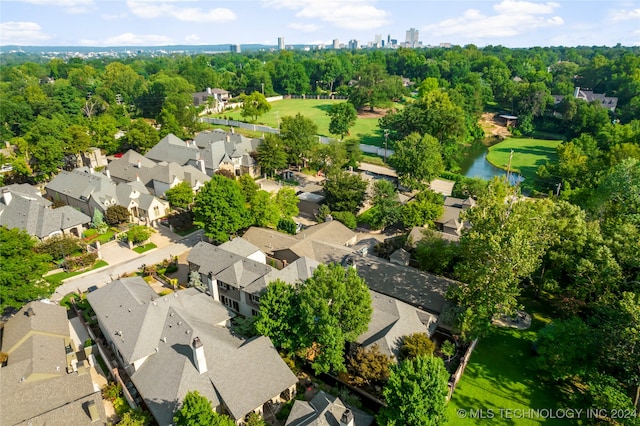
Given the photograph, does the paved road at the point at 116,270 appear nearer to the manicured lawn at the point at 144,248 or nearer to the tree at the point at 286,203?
the manicured lawn at the point at 144,248

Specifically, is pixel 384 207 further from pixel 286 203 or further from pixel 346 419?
pixel 346 419

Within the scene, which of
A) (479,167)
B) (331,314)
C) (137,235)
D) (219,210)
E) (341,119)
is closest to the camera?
(331,314)

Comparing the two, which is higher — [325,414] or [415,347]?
[415,347]

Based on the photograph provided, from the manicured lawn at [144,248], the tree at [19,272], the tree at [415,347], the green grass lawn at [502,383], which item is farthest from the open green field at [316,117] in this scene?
the tree at [19,272]

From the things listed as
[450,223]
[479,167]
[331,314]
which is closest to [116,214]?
[331,314]

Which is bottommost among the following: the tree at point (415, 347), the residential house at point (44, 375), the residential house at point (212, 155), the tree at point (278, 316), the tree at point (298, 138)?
the residential house at point (44, 375)

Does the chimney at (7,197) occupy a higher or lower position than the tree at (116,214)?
higher

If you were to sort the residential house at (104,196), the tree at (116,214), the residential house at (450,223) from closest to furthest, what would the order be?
the residential house at (450,223), the tree at (116,214), the residential house at (104,196)

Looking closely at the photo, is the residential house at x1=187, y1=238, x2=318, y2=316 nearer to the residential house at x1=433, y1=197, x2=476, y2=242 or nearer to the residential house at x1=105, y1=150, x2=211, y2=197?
the residential house at x1=433, y1=197, x2=476, y2=242
